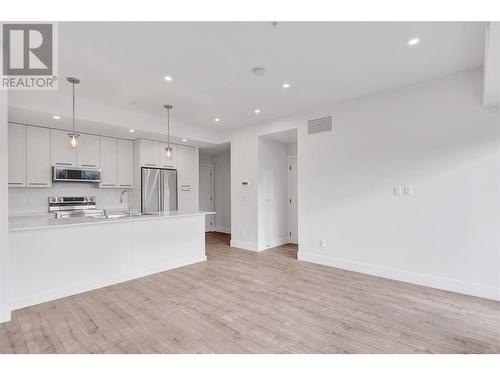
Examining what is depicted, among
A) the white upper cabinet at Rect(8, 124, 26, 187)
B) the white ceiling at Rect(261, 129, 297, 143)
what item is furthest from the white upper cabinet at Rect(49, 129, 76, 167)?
the white ceiling at Rect(261, 129, 297, 143)

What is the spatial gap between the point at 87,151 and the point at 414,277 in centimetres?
606

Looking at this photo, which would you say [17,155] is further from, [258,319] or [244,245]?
[258,319]

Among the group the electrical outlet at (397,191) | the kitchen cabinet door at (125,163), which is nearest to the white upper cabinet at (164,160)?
the kitchen cabinet door at (125,163)

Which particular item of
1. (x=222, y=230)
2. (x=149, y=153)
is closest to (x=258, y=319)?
(x=149, y=153)

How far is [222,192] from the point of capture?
795 centimetres

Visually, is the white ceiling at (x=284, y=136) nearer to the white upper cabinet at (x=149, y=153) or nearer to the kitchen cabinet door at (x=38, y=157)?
the white upper cabinet at (x=149, y=153)

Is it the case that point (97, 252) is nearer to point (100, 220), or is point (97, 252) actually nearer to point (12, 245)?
point (100, 220)

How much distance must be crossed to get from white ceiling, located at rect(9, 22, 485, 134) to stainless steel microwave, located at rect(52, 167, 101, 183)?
137cm

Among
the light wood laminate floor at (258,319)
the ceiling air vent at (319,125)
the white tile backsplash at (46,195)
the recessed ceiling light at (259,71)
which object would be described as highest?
the recessed ceiling light at (259,71)

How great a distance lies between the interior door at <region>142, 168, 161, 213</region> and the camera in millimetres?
5332

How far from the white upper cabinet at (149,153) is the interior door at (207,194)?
236cm

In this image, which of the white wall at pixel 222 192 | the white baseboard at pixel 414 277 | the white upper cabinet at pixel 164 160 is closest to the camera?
the white baseboard at pixel 414 277

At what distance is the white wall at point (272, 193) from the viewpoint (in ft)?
17.7
